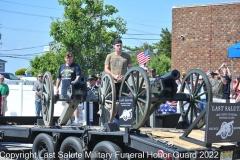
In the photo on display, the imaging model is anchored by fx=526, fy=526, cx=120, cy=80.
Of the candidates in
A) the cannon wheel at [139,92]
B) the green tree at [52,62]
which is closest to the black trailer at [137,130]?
the cannon wheel at [139,92]

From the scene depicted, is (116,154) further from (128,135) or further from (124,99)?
(124,99)

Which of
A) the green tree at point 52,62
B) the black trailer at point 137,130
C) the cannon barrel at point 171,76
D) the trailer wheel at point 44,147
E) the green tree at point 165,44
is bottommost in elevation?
the trailer wheel at point 44,147

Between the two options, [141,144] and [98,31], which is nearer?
[141,144]

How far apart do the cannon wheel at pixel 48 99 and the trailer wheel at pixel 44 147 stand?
0.60 m

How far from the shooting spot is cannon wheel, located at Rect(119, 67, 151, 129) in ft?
26.8

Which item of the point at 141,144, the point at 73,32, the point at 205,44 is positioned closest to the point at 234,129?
the point at 141,144

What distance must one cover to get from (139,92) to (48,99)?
6.09ft

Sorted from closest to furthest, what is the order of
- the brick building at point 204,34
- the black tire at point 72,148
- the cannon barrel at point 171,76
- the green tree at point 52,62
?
1. the black tire at point 72,148
2. the cannon barrel at point 171,76
3. the brick building at point 204,34
4. the green tree at point 52,62

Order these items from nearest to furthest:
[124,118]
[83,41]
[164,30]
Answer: [124,118] → [83,41] → [164,30]

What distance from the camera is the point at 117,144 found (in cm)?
775

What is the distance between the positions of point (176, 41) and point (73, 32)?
5042 mm

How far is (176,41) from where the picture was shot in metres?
25.2

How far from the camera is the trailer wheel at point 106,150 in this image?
24.0 ft

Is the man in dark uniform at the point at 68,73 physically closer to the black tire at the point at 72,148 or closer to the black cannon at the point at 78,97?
the black cannon at the point at 78,97
